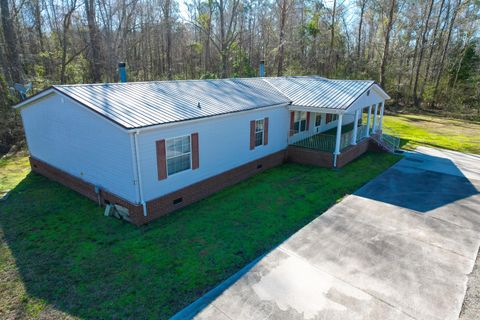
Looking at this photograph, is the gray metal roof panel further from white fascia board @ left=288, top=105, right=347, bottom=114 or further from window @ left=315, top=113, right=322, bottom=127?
window @ left=315, top=113, right=322, bottom=127

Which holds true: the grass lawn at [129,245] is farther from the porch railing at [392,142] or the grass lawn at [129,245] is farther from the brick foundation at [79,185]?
the porch railing at [392,142]

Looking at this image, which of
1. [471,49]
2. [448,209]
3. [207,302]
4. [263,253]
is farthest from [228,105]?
[471,49]

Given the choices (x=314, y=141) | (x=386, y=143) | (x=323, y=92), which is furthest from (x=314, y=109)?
(x=386, y=143)

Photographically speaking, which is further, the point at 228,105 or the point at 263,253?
the point at 228,105

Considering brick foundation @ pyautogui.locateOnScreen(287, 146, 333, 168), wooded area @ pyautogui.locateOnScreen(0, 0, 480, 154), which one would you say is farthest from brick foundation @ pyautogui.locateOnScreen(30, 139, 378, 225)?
wooded area @ pyautogui.locateOnScreen(0, 0, 480, 154)

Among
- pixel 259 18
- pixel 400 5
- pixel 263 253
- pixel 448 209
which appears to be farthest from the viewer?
pixel 259 18

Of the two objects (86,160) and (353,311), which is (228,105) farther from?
(353,311)

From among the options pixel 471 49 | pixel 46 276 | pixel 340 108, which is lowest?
pixel 46 276

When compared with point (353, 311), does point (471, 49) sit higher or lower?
higher

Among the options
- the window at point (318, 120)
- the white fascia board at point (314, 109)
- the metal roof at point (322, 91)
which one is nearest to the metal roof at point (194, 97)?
the metal roof at point (322, 91)
